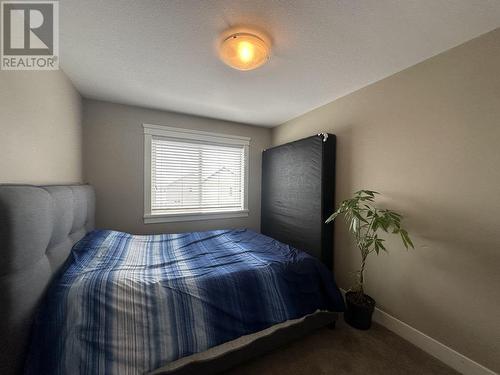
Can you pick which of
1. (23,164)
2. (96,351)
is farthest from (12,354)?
(23,164)

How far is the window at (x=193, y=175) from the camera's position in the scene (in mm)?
2623

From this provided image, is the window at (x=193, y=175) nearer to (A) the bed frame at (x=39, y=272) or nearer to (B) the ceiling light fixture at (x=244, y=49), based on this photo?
(A) the bed frame at (x=39, y=272)

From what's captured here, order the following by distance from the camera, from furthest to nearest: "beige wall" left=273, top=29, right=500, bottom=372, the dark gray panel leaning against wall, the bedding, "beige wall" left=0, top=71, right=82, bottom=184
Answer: the dark gray panel leaning against wall < "beige wall" left=273, top=29, right=500, bottom=372 < "beige wall" left=0, top=71, right=82, bottom=184 < the bedding

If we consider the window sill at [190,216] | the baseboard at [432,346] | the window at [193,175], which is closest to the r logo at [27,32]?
the window at [193,175]

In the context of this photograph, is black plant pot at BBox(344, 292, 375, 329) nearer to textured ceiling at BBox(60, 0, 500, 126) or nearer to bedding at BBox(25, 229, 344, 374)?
bedding at BBox(25, 229, 344, 374)

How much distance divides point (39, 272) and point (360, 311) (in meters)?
2.30

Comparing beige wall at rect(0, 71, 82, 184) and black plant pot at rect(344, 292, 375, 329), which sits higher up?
beige wall at rect(0, 71, 82, 184)

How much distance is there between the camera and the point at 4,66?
109 centimetres

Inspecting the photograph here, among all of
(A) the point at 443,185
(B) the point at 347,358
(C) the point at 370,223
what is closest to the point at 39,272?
(B) the point at 347,358

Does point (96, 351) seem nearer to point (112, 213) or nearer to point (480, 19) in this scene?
point (112, 213)

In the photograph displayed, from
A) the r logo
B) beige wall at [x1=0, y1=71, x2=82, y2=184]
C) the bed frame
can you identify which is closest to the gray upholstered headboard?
the bed frame

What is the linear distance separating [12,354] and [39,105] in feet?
4.95

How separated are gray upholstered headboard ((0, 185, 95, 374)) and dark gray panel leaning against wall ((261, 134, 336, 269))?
221 centimetres

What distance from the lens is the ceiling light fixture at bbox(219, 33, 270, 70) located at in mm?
1289
